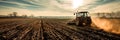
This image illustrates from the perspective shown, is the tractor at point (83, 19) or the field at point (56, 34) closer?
the field at point (56, 34)

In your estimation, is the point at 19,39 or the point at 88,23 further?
the point at 88,23

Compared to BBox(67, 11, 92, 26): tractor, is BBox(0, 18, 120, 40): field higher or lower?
lower

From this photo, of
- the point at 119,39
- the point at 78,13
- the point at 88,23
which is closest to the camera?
the point at 119,39

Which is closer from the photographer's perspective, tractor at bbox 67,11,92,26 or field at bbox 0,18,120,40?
field at bbox 0,18,120,40

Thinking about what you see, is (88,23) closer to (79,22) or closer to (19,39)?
(79,22)

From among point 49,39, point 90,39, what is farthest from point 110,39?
point 49,39

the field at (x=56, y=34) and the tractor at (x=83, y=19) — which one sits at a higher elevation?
the tractor at (x=83, y=19)

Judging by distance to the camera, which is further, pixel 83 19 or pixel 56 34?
pixel 83 19

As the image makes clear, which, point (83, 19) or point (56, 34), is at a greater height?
point (83, 19)

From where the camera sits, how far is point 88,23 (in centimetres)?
1977

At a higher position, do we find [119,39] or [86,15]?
[86,15]

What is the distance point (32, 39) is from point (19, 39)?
98cm

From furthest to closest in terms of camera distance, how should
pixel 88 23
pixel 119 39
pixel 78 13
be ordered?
pixel 78 13, pixel 88 23, pixel 119 39

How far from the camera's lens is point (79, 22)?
20219 mm
